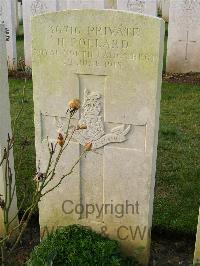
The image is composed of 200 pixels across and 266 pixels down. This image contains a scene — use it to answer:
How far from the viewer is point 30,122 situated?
19.0 ft

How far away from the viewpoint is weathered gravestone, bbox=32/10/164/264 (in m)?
2.68

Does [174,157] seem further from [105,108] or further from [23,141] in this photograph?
[105,108]

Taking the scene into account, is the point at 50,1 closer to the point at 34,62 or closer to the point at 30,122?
the point at 30,122

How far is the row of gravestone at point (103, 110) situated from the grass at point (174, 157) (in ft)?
1.77

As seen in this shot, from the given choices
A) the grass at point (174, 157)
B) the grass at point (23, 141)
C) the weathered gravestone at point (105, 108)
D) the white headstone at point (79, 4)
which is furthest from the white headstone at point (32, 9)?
the weathered gravestone at point (105, 108)

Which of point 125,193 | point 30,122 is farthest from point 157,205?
point 30,122

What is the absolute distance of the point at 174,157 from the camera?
4.78 m

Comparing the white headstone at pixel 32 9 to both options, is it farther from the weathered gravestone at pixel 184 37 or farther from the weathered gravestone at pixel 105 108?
the weathered gravestone at pixel 105 108

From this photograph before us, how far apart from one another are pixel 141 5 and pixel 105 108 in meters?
5.84

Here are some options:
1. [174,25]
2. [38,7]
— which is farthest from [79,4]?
[174,25]

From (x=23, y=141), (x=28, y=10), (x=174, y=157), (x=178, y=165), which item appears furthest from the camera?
(x=28, y=10)

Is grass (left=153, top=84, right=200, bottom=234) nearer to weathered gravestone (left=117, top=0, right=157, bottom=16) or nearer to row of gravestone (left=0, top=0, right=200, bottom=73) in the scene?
row of gravestone (left=0, top=0, right=200, bottom=73)

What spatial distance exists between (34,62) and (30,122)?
2921mm

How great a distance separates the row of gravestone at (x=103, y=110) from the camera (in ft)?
8.80
